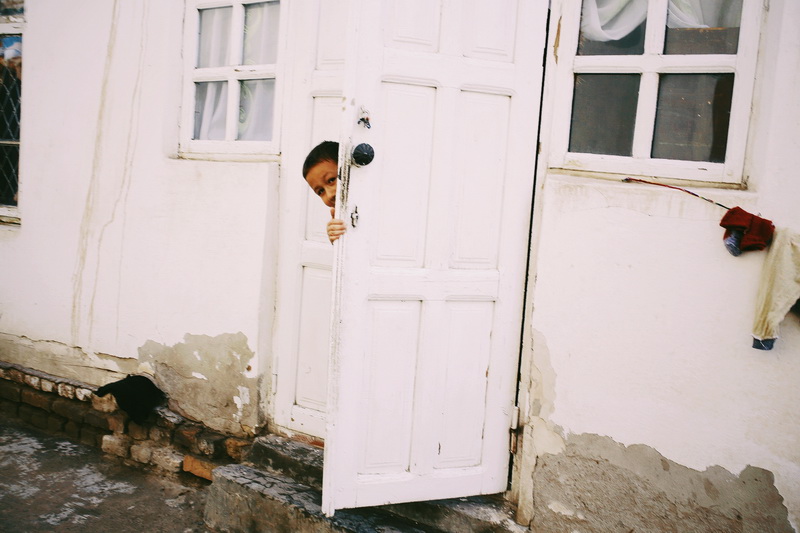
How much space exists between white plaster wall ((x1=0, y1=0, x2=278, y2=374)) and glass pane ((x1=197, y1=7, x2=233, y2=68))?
13cm

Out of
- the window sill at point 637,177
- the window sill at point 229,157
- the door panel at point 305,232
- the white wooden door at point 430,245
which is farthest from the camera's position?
the window sill at point 229,157

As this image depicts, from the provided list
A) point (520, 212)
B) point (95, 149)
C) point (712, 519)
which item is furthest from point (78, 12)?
point (712, 519)

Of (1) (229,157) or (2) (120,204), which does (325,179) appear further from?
(2) (120,204)

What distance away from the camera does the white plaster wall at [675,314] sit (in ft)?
6.96

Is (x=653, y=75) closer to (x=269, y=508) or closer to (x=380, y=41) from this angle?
(x=380, y=41)

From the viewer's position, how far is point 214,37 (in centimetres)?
341

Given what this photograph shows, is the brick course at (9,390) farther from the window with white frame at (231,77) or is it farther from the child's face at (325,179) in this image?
the child's face at (325,179)

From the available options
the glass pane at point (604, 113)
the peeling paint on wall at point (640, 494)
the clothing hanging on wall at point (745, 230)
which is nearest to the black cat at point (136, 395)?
the peeling paint on wall at point (640, 494)

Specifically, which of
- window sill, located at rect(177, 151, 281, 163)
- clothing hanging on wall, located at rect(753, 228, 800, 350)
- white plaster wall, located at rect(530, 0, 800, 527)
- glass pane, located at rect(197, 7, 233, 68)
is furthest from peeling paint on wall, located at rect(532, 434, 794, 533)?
glass pane, located at rect(197, 7, 233, 68)

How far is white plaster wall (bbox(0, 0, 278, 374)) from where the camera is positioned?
10.7 feet

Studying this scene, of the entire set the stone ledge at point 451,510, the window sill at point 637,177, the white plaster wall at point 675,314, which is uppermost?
the window sill at point 637,177

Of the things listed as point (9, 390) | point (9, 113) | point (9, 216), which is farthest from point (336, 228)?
point (9, 113)

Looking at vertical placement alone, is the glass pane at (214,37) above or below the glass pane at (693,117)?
above

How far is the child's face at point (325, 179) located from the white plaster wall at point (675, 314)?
971 millimetres
